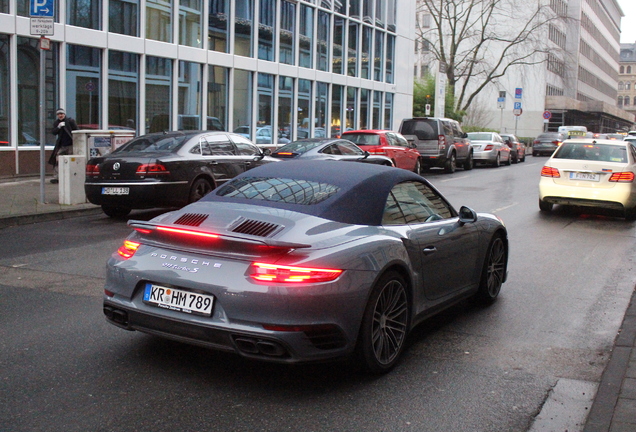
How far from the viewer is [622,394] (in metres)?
4.62

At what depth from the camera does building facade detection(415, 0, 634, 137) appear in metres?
81.1

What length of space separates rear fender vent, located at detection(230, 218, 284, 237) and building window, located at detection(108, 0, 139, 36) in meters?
18.5

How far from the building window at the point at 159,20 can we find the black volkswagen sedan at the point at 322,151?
6.94 meters

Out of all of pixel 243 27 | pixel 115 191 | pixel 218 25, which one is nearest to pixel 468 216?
pixel 115 191

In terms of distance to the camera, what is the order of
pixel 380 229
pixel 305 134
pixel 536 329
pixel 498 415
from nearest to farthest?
pixel 498 415 < pixel 380 229 < pixel 536 329 < pixel 305 134

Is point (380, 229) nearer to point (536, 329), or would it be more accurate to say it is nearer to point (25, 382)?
point (536, 329)

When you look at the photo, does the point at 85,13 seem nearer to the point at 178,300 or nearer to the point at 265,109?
the point at 265,109

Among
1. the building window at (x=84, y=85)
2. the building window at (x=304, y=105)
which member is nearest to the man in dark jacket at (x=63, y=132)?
the building window at (x=84, y=85)

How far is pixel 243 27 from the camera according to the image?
27953 mm

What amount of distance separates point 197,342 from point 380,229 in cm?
149

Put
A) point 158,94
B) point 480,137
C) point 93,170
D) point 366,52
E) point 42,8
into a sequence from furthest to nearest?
point 366,52
point 480,137
point 158,94
point 42,8
point 93,170

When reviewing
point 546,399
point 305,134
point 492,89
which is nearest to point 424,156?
point 305,134

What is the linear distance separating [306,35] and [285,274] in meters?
28.6

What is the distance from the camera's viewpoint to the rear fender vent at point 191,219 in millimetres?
5000
